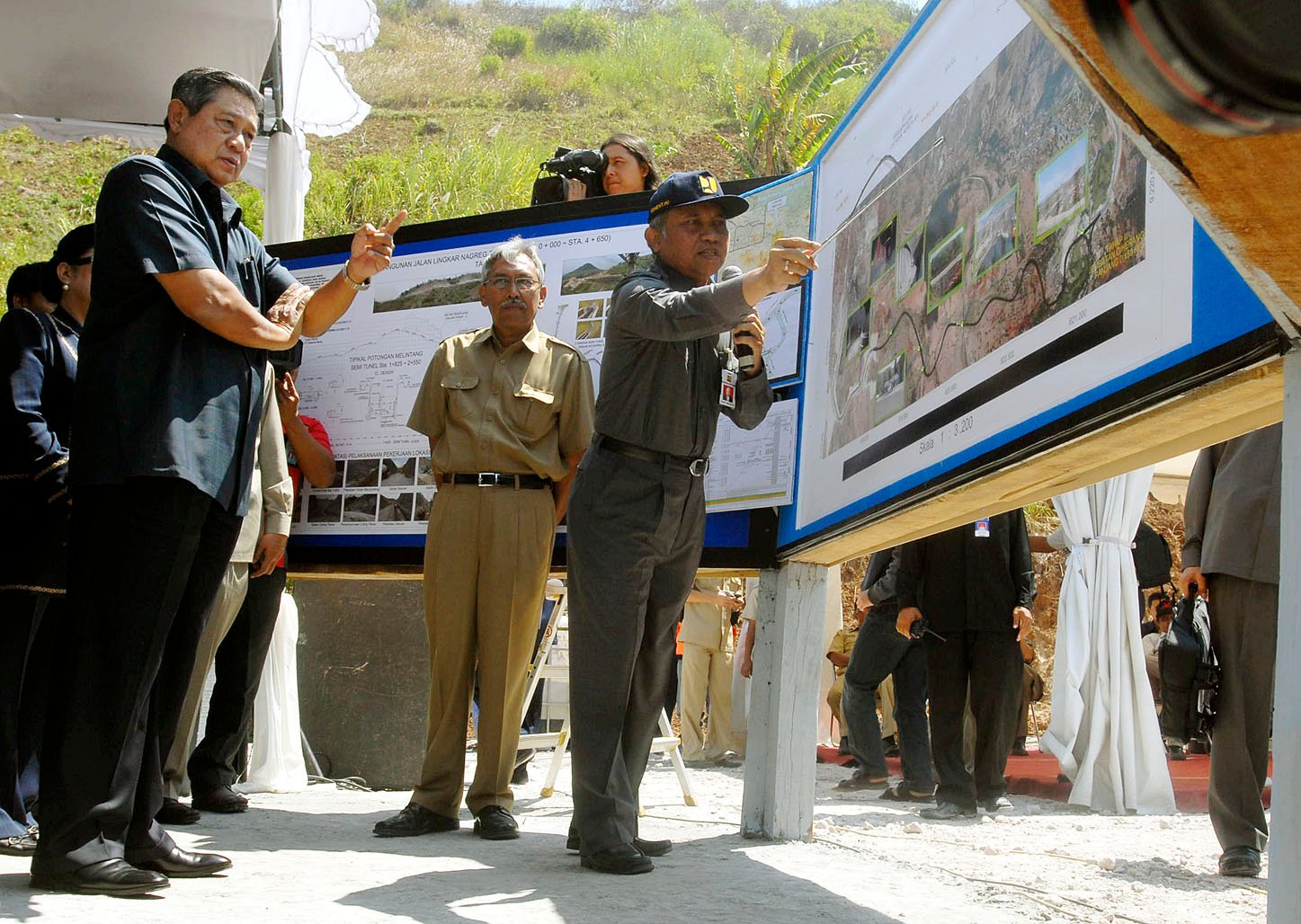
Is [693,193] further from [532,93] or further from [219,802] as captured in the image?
[532,93]

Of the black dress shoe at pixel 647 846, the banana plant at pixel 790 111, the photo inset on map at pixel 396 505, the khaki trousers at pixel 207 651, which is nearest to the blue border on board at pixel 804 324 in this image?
the black dress shoe at pixel 647 846

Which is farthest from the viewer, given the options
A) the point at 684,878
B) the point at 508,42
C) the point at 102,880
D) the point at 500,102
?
the point at 508,42

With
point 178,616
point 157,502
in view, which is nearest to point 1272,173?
point 157,502

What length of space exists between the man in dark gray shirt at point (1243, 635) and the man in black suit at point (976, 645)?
1.86 m

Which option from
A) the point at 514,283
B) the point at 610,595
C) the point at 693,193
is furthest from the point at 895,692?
the point at 693,193

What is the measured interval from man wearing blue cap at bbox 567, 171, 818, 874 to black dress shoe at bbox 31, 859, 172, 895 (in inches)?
46.0

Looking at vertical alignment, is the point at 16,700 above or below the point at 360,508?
below

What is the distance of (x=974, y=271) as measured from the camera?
2820 mm

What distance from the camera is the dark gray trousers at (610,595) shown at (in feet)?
11.4

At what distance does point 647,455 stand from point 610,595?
15.8 inches

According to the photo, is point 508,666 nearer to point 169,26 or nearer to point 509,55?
point 169,26

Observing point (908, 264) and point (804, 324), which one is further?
point (804, 324)

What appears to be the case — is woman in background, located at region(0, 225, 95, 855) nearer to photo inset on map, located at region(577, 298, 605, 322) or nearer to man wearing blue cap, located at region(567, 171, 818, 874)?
man wearing blue cap, located at region(567, 171, 818, 874)

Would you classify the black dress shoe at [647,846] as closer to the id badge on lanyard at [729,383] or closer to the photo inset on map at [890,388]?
the id badge on lanyard at [729,383]
